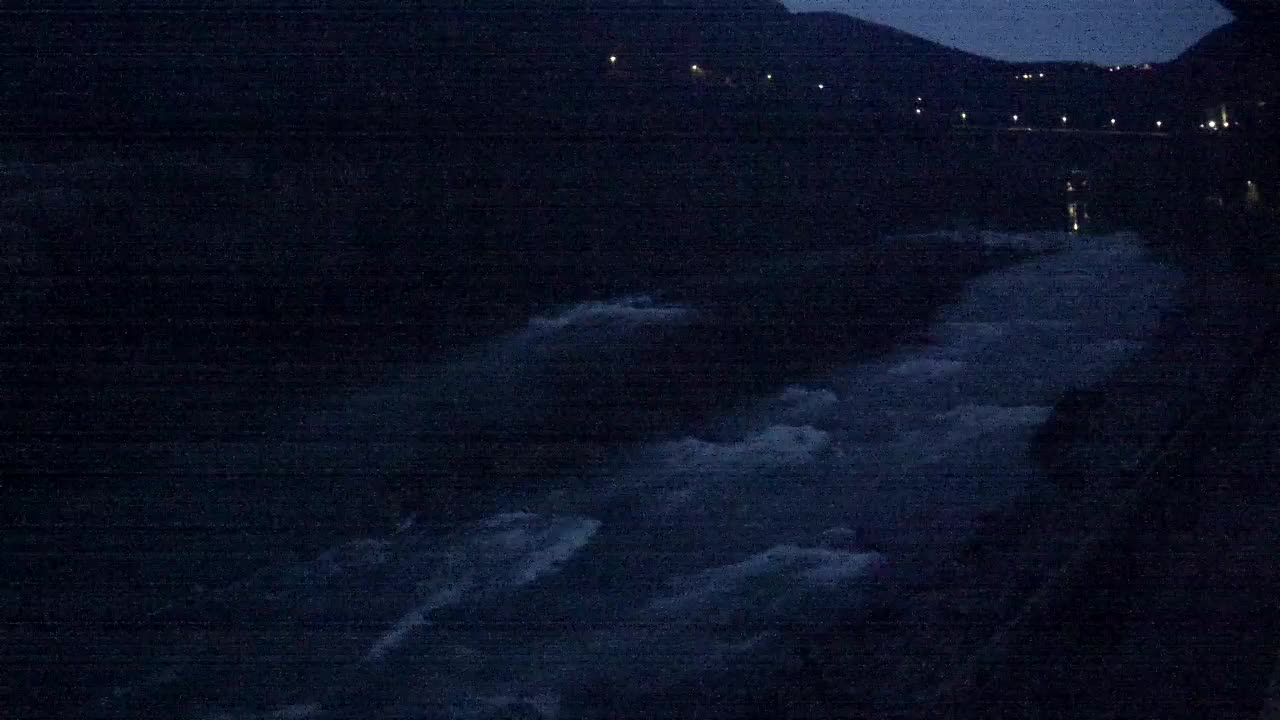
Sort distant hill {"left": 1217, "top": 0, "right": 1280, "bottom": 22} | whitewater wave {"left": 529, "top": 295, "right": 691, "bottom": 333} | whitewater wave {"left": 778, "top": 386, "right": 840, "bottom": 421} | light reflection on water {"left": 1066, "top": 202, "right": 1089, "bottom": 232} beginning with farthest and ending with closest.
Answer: light reflection on water {"left": 1066, "top": 202, "right": 1089, "bottom": 232}, whitewater wave {"left": 529, "top": 295, "right": 691, "bottom": 333}, whitewater wave {"left": 778, "top": 386, "right": 840, "bottom": 421}, distant hill {"left": 1217, "top": 0, "right": 1280, "bottom": 22}

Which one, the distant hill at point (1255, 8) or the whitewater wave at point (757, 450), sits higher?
the distant hill at point (1255, 8)

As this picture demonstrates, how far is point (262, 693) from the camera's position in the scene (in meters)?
2.44

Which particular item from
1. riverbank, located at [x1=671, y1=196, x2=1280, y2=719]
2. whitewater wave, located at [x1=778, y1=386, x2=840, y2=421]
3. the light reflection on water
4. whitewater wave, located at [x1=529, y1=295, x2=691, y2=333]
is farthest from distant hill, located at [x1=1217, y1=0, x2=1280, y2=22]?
the light reflection on water

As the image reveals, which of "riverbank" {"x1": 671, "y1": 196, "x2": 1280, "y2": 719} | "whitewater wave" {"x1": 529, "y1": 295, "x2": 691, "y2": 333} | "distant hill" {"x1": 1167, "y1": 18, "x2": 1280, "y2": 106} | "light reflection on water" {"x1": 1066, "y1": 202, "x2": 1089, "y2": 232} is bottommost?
"riverbank" {"x1": 671, "y1": 196, "x2": 1280, "y2": 719}

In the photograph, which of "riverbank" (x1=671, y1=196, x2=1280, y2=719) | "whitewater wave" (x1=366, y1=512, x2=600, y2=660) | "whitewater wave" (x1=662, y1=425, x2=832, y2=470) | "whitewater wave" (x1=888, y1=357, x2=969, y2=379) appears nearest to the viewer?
"riverbank" (x1=671, y1=196, x2=1280, y2=719)

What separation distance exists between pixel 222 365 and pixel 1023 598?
2.96 m

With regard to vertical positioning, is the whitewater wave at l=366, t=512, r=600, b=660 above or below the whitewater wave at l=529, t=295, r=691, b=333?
below

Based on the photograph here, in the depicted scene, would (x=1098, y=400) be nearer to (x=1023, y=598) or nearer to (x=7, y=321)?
(x=1023, y=598)

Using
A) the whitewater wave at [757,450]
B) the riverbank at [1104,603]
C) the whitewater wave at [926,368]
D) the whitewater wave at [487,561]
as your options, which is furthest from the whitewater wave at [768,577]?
the whitewater wave at [926,368]

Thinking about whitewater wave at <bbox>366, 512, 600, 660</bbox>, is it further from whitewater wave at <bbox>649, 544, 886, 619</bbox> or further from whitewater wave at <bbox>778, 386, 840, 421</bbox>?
whitewater wave at <bbox>778, 386, 840, 421</bbox>

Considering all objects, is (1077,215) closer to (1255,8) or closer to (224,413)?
(1255,8)

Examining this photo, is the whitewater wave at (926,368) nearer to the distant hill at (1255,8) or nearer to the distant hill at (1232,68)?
the distant hill at (1232,68)

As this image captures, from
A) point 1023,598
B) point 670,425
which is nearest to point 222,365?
point 670,425

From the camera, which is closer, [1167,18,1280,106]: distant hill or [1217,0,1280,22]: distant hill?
[1217,0,1280,22]: distant hill
